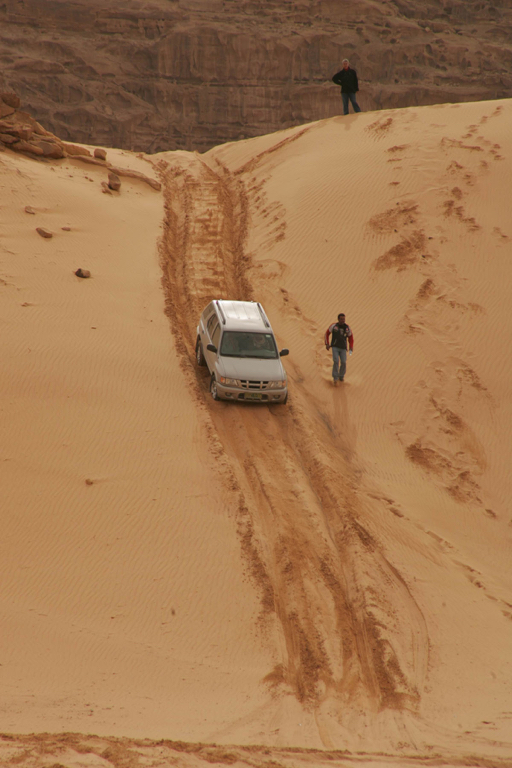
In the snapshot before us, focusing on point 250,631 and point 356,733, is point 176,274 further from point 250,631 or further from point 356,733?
point 356,733

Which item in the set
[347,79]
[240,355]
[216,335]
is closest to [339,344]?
[240,355]

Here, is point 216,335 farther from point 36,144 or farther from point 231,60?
point 231,60

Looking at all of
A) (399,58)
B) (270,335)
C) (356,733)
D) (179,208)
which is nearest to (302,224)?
(179,208)

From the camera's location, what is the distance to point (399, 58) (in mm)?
47250

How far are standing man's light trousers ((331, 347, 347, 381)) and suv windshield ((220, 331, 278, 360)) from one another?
4.98ft

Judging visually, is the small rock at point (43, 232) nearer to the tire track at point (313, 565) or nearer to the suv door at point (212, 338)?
the tire track at point (313, 565)

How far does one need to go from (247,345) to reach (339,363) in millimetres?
2344

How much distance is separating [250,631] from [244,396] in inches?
201

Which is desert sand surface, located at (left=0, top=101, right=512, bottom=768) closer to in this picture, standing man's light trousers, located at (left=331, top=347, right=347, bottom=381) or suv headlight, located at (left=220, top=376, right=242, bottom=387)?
standing man's light trousers, located at (left=331, top=347, right=347, bottom=381)

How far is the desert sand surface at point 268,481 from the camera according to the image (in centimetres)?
782

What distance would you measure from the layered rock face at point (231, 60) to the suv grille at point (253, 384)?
1446 inches

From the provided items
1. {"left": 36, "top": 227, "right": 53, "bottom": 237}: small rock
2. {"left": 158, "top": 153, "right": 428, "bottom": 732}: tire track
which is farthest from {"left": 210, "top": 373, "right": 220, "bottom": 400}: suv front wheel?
{"left": 36, "top": 227, "right": 53, "bottom": 237}: small rock

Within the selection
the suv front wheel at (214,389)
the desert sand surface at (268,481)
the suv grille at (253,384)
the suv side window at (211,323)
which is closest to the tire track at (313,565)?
the desert sand surface at (268,481)

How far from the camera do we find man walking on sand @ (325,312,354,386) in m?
14.4
